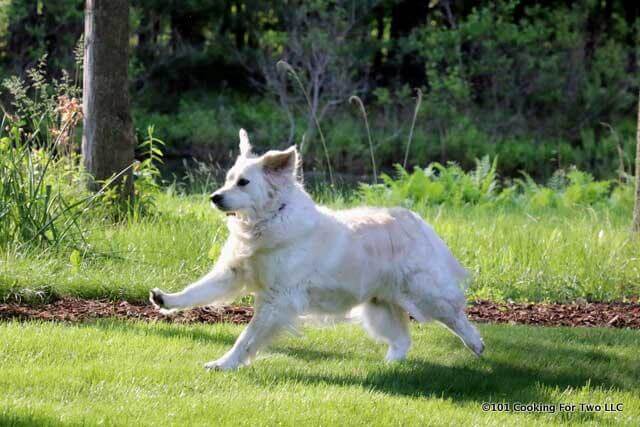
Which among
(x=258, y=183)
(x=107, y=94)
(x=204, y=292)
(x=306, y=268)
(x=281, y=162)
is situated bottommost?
(x=204, y=292)

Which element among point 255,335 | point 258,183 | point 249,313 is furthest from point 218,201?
point 249,313

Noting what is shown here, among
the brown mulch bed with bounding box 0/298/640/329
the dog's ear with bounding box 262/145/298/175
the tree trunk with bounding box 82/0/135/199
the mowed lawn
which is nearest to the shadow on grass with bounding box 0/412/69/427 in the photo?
the mowed lawn

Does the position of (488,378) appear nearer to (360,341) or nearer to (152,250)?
(360,341)

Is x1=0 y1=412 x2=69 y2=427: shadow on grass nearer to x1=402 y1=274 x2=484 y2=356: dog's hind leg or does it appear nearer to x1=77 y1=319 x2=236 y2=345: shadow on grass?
x1=77 y1=319 x2=236 y2=345: shadow on grass

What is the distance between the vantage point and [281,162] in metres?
5.49

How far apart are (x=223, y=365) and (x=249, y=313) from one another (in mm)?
1788

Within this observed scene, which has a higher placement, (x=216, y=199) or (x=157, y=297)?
(x=216, y=199)

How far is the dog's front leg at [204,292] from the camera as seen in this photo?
17.6 ft

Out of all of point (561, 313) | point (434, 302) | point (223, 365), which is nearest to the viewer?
point (223, 365)

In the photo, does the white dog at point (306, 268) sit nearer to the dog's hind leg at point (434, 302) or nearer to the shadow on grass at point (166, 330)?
the dog's hind leg at point (434, 302)

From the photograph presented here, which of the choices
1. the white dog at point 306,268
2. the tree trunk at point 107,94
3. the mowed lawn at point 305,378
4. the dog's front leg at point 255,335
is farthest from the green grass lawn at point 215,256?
the dog's front leg at point 255,335

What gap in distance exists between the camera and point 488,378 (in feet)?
17.9

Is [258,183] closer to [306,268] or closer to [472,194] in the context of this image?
Result: [306,268]

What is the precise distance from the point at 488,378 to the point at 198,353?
5.49ft
